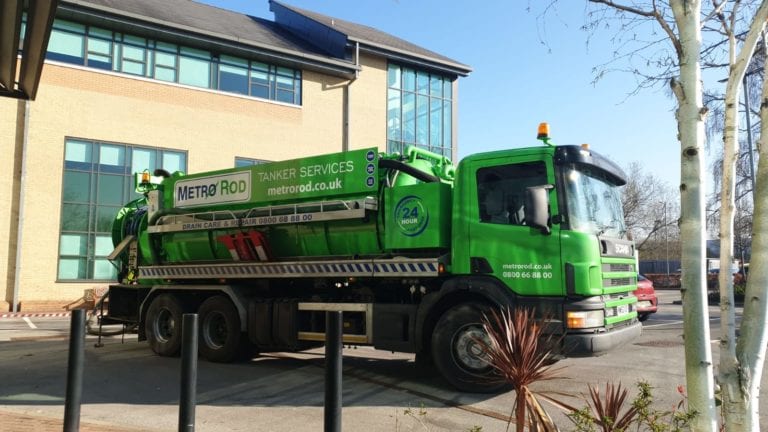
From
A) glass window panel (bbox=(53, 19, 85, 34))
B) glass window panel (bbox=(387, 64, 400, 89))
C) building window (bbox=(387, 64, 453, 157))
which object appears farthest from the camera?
building window (bbox=(387, 64, 453, 157))

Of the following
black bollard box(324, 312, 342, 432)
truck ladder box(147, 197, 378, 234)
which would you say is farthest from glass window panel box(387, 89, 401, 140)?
black bollard box(324, 312, 342, 432)

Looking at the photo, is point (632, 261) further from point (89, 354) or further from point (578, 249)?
point (89, 354)

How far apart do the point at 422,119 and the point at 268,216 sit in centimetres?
2472

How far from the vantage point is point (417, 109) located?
33.6m

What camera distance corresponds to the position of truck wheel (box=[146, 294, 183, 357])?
11.0m

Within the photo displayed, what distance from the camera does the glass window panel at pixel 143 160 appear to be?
83.6ft

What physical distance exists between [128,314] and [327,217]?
5835 mm

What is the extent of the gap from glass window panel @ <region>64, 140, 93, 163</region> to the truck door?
20.9m

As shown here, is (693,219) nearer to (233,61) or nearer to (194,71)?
(194,71)

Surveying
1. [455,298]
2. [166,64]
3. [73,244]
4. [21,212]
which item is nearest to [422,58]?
[166,64]

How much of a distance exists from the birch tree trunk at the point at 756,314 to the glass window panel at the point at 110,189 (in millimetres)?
25258

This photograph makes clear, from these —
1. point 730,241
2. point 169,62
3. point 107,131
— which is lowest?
point 730,241

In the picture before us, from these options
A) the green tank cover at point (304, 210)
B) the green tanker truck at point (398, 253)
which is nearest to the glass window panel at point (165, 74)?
the green tank cover at point (304, 210)

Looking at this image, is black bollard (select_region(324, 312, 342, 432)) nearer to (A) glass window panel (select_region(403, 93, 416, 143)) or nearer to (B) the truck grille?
(B) the truck grille
